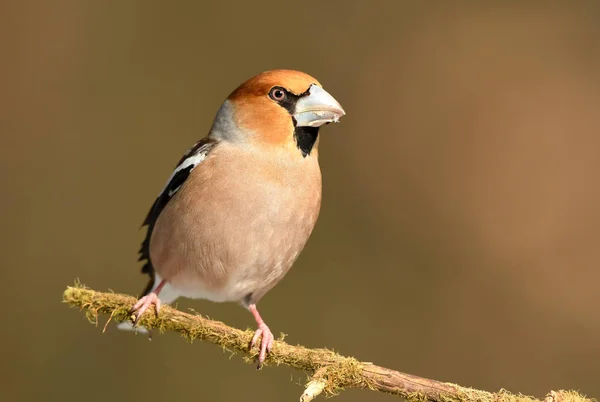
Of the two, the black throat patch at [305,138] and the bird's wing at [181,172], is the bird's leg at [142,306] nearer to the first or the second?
the bird's wing at [181,172]

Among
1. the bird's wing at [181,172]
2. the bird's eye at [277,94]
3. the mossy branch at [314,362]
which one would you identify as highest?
the bird's eye at [277,94]

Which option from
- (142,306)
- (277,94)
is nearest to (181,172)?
(277,94)

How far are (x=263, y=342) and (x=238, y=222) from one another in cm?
56

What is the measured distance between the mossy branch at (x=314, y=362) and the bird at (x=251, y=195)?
151 mm

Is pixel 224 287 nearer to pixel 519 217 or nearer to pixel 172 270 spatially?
pixel 172 270

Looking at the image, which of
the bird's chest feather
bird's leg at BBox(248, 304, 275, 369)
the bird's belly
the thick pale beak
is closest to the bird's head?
the thick pale beak

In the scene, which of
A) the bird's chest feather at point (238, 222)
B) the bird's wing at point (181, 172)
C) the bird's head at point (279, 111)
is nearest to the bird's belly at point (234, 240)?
the bird's chest feather at point (238, 222)

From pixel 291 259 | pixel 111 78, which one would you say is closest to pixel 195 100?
pixel 111 78

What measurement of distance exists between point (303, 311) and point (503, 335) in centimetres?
178

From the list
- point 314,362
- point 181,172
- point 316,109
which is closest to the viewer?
point 314,362

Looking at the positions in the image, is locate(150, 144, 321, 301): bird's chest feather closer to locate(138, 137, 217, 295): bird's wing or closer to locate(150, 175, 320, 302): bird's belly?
locate(150, 175, 320, 302): bird's belly

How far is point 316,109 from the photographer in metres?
3.65

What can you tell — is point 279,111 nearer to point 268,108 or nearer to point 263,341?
point 268,108

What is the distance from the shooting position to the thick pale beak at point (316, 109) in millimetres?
3564
